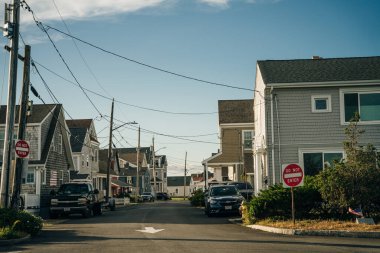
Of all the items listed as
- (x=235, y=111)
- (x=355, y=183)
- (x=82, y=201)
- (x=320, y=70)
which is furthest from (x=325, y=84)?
(x=235, y=111)

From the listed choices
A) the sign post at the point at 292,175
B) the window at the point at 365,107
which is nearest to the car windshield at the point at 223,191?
the window at the point at 365,107

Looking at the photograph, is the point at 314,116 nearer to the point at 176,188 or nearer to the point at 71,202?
the point at 71,202

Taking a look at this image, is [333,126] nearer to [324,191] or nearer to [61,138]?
[324,191]

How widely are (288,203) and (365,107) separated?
952 centimetres

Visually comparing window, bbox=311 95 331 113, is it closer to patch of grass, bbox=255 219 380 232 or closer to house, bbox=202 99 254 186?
patch of grass, bbox=255 219 380 232

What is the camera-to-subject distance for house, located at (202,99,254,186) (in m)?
46.5

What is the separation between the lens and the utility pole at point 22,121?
704 inches

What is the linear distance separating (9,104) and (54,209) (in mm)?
11833

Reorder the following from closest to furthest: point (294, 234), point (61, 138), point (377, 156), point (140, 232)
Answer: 1. point (294, 234)
2. point (140, 232)
3. point (377, 156)
4. point (61, 138)

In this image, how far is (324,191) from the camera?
57.5 feet

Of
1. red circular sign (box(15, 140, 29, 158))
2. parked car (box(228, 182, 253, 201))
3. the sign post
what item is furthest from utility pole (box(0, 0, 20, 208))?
parked car (box(228, 182, 253, 201))

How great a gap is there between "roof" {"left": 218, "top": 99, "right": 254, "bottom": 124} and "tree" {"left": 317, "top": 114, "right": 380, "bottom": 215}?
99.6ft

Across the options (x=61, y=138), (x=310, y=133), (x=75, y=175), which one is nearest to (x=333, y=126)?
(x=310, y=133)

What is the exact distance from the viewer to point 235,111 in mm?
49844
